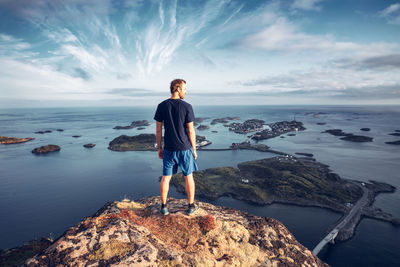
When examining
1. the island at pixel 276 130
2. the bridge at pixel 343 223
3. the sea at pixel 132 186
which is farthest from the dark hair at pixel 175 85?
the island at pixel 276 130

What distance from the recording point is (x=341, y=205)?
1642 inches

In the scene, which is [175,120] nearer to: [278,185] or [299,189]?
[278,185]

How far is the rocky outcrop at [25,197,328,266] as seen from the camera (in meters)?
4.09

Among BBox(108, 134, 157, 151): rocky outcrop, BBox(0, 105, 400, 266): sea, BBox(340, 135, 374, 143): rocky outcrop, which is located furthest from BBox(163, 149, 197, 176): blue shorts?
BBox(340, 135, 374, 143): rocky outcrop

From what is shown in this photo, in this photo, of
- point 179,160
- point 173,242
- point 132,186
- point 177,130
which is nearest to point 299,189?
point 132,186

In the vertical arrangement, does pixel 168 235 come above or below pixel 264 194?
above

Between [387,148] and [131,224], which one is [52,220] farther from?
[387,148]

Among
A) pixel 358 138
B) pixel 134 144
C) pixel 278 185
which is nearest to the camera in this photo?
pixel 278 185

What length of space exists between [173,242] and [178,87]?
4.23 m

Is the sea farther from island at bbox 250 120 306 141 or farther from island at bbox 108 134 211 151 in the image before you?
island at bbox 250 120 306 141

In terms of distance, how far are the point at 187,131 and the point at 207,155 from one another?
75.8 metres

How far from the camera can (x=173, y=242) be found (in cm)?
490

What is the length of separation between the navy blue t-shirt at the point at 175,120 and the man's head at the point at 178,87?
24cm

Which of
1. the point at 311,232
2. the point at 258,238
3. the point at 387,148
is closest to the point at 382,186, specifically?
the point at 311,232
